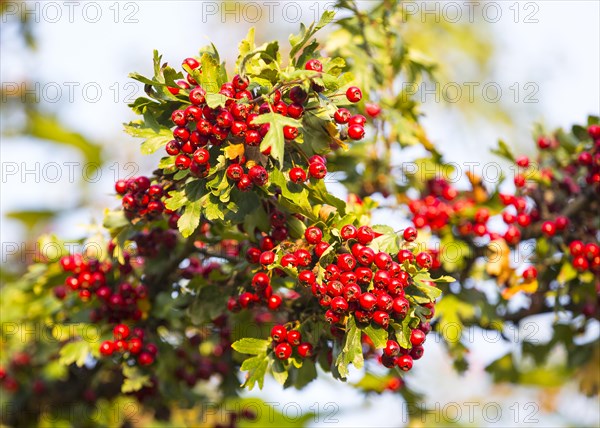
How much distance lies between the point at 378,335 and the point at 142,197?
96 centimetres

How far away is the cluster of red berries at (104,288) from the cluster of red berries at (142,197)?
20.6 inches

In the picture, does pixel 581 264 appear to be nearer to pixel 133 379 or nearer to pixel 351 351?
pixel 351 351

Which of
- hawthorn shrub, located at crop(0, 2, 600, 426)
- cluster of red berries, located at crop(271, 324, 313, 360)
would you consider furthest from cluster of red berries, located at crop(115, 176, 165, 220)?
cluster of red berries, located at crop(271, 324, 313, 360)

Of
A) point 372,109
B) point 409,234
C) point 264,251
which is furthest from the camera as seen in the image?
point 372,109

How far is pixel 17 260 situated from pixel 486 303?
3.77 m

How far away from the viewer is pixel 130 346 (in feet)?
9.05

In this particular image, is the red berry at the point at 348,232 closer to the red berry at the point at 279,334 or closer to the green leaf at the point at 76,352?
the red berry at the point at 279,334

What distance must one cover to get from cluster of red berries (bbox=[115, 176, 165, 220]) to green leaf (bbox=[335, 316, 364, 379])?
802 mm

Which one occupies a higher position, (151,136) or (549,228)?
(151,136)

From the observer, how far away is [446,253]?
10.3 feet

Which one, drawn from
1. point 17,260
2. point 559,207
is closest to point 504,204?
point 559,207

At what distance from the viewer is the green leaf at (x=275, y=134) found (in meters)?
1.97

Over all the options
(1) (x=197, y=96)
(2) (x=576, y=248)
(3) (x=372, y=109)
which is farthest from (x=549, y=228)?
(1) (x=197, y=96)

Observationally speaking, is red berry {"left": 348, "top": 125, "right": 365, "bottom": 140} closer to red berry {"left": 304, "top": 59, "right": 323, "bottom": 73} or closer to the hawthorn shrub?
the hawthorn shrub
